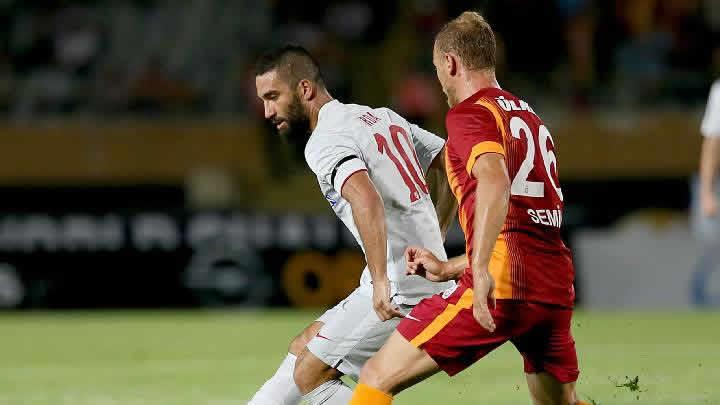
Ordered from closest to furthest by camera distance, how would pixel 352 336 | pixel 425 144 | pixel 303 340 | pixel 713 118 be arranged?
pixel 352 336 < pixel 303 340 < pixel 425 144 < pixel 713 118

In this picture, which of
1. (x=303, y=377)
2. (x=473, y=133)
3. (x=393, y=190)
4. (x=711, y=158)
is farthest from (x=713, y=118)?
(x=473, y=133)

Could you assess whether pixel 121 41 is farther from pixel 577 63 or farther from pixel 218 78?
pixel 577 63

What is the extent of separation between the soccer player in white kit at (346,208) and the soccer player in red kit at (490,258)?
487 mm

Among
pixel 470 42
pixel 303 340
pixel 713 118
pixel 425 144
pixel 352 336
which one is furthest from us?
pixel 713 118

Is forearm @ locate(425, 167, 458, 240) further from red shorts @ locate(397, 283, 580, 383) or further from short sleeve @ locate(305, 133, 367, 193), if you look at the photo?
red shorts @ locate(397, 283, 580, 383)

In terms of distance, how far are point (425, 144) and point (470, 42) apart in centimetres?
111

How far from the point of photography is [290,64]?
5.71 meters

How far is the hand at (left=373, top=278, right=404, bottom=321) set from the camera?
4996mm

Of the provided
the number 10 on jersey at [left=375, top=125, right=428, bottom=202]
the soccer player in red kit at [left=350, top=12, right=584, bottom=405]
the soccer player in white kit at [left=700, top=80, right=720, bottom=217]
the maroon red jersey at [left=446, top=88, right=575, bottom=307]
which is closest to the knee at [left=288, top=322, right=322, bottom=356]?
the number 10 on jersey at [left=375, top=125, right=428, bottom=202]

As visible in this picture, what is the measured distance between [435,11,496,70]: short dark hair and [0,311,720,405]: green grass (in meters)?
2.97

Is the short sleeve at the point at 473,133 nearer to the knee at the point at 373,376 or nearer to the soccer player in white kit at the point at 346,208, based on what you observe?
the soccer player in white kit at the point at 346,208

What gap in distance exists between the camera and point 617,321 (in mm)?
13500

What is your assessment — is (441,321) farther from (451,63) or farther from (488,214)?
(451,63)

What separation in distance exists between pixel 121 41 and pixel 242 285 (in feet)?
14.9
